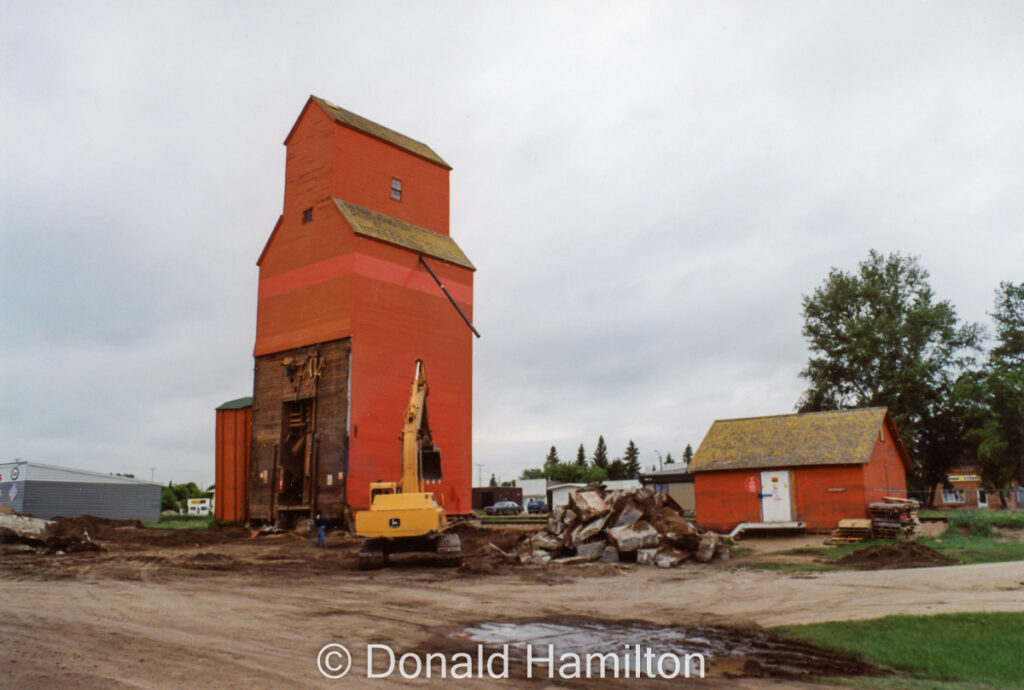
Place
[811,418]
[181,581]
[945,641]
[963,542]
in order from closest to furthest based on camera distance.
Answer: [945,641] < [181,581] < [963,542] < [811,418]

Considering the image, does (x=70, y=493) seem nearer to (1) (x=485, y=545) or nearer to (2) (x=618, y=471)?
(1) (x=485, y=545)

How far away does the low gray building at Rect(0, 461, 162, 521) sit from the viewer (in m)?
45.1

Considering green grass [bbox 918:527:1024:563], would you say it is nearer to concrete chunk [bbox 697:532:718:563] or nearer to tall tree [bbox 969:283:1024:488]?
concrete chunk [bbox 697:532:718:563]

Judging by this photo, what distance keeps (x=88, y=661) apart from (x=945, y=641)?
10.8 m

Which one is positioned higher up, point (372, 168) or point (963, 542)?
point (372, 168)

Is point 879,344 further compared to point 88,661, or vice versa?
point 879,344

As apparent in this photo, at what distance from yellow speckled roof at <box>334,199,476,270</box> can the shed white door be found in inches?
686

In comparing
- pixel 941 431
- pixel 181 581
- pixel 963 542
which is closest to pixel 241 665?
pixel 181 581

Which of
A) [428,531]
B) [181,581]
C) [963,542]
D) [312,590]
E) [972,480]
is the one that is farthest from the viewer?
[972,480]

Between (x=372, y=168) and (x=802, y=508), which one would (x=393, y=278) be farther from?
(x=802, y=508)

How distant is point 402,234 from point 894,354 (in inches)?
1554

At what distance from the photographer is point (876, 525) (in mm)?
27250

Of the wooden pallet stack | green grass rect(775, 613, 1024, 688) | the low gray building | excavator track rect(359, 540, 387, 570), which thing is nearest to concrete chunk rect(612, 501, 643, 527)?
excavator track rect(359, 540, 387, 570)

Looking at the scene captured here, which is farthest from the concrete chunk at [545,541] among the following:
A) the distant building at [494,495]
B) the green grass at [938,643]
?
the distant building at [494,495]
